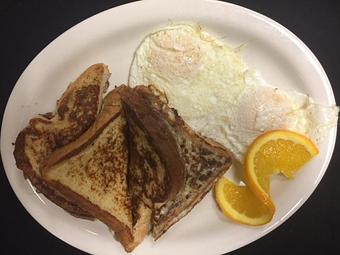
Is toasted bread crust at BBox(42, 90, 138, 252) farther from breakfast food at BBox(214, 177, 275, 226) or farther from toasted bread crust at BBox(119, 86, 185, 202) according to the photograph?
breakfast food at BBox(214, 177, 275, 226)


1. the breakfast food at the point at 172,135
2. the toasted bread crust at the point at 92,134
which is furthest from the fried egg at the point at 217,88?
the toasted bread crust at the point at 92,134

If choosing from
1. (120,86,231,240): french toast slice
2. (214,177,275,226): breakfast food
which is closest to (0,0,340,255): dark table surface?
(214,177,275,226): breakfast food

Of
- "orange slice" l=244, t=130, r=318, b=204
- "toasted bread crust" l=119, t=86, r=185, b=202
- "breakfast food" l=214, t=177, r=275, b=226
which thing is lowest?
"breakfast food" l=214, t=177, r=275, b=226

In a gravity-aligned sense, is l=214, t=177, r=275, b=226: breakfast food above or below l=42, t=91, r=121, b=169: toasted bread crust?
below

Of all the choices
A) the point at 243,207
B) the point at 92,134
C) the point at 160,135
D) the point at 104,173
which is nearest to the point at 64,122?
the point at 92,134

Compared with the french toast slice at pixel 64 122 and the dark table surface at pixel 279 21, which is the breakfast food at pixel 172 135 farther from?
the dark table surface at pixel 279 21

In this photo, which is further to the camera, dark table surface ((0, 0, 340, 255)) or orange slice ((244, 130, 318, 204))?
dark table surface ((0, 0, 340, 255))

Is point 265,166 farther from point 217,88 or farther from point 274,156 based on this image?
point 217,88
